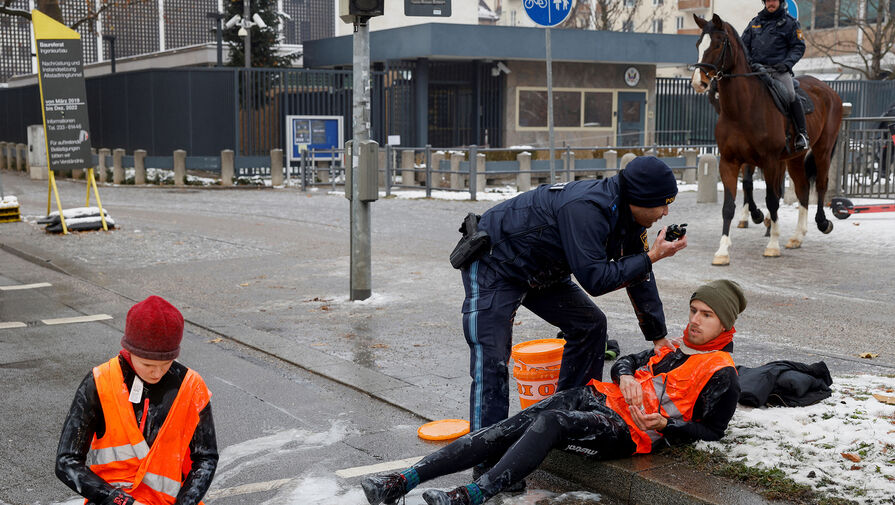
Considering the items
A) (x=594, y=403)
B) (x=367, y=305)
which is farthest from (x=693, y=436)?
(x=367, y=305)

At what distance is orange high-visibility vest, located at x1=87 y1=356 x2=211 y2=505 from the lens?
3.33 metres

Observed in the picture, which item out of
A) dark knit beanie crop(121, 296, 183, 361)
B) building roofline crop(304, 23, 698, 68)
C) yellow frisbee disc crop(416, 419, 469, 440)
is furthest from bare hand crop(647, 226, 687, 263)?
building roofline crop(304, 23, 698, 68)

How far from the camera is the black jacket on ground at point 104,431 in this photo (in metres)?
3.21

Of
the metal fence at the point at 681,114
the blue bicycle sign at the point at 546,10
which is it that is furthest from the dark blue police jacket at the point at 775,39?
the metal fence at the point at 681,114

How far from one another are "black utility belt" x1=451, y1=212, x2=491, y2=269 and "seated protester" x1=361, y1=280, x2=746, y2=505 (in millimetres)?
759

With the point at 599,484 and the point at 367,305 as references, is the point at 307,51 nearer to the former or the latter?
the point at 367,305

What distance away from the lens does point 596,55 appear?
30688mm

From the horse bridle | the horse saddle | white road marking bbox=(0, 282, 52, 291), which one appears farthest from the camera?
the horse saddle

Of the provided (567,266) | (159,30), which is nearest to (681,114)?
(567,266)

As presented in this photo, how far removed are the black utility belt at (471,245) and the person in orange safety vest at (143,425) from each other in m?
1.72

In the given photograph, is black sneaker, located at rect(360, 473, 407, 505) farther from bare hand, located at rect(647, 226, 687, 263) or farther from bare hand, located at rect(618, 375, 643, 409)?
bare hand, located at rect(647, 226, 687, 263)

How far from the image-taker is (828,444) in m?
4.75

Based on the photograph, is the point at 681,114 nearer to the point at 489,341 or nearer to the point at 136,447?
the point at 489,341

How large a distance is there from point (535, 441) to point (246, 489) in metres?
1.48
